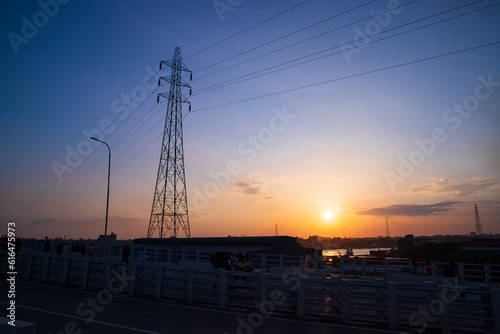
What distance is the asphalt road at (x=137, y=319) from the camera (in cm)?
929

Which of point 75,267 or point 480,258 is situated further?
point 480,258

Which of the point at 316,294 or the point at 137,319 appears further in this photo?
the point at 316,294

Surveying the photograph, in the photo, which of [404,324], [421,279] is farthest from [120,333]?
[421,279]

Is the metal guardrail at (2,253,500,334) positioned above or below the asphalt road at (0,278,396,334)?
above

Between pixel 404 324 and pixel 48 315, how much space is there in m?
10.6

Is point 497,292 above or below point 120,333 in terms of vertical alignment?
above

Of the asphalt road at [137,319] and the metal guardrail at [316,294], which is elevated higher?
the metal guardrail at [316,294]

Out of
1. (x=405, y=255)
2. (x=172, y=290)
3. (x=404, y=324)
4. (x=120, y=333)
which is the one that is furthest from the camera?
(x=405, y=255)

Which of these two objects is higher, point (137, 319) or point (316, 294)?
point (316, 294)

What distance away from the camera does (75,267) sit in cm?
1686

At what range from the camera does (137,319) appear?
10.4 meters

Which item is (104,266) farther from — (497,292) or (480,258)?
(480,258)

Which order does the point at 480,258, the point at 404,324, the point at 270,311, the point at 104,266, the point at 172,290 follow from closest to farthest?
1. the point at 404,324
2. the point at 270,311
3. the point at 172,290
4. the point at 104,266
5. the point at 480,258

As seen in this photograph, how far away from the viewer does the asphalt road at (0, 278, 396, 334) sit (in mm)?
9289
